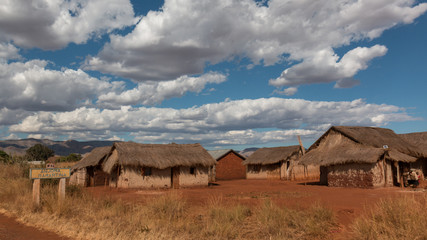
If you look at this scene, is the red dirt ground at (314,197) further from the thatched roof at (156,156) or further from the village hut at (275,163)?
the village hut at (275,163)

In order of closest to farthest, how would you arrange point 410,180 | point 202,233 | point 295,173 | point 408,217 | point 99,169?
point 408,217, point 202,233, point 410,180, point 99,169, point 295,173

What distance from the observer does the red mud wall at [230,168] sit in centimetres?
4006

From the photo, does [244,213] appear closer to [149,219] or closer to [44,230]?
[149,219]

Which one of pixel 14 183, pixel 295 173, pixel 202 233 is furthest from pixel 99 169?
pixel 202 233

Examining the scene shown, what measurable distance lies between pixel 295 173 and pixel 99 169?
19883mm

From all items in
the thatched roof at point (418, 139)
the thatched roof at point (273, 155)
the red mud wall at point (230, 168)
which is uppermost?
the thatched roof at point (418, 139)

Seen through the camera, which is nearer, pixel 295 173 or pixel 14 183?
pixel 14 183

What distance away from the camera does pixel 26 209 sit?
37.3ft

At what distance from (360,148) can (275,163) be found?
42.3ft

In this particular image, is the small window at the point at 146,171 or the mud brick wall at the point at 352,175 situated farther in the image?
the small window at the point at 146,171

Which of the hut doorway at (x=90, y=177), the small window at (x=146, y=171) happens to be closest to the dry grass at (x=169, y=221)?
the small window at (x=146, y=171)

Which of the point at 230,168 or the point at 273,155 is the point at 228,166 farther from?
the point at 273,155

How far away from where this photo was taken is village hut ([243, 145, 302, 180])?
34719 millimetres

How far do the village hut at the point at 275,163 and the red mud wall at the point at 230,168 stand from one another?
2.82 meters
